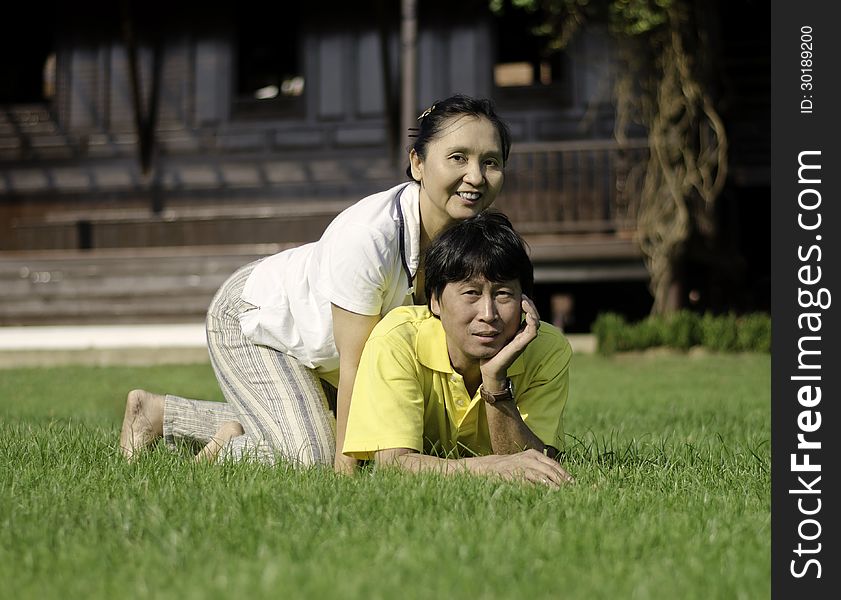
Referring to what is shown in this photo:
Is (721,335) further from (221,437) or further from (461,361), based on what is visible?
(461,361)

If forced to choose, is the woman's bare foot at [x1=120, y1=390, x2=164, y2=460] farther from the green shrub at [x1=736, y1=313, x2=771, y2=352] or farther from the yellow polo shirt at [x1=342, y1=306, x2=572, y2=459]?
the green shrub at [x1=736, y1=313, x2=771, y2=352]

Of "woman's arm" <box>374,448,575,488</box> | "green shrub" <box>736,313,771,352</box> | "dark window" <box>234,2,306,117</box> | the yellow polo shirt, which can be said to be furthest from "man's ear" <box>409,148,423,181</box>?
"dark window" <box>234,2,306,117</box>

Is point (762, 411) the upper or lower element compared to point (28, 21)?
lower

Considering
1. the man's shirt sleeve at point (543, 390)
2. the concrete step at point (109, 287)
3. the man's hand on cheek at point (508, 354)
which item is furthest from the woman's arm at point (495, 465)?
the concrete step at point (109, 287)

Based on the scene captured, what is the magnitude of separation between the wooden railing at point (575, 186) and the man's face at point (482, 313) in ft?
29.5

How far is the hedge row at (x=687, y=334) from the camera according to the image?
1140cm

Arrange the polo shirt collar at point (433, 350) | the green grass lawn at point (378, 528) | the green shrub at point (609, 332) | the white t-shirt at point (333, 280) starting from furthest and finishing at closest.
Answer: the green shrub at point (609, 332), the white t-shirt at point (333, 280), the polo shirt collar at point (433, 350), the green grass lawn at point (378, 528)

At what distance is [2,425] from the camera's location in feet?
18.9

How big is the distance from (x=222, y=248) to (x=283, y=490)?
10.4m

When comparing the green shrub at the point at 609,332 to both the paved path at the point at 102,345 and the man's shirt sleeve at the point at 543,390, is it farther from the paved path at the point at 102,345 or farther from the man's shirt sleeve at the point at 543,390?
the man's shirt sleeve at the point at 543,390

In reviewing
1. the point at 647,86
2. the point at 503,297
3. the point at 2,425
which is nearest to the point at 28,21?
the point at 647,86

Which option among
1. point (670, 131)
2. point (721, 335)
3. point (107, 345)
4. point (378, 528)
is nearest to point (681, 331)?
point (721, 335)

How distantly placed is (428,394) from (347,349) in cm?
35
